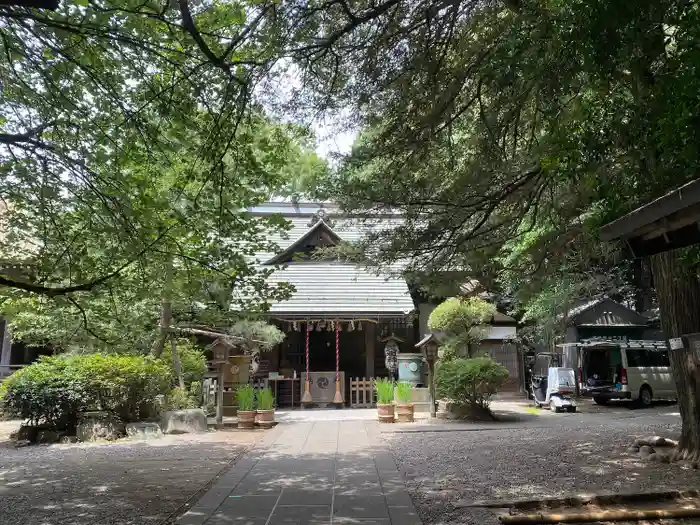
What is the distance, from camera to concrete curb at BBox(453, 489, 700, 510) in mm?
5211

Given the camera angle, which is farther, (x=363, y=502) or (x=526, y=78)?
(x=526, y=78)

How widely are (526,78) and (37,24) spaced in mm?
5004

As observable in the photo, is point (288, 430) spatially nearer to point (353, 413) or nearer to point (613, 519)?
point (353, 413)

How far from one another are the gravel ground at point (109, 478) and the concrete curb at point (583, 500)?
3102 millimetres

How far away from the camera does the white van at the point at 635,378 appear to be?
15.9m


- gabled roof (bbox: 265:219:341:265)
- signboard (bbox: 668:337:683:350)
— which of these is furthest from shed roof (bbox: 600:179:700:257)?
gabled roof (bbox: 265:219:341:265)

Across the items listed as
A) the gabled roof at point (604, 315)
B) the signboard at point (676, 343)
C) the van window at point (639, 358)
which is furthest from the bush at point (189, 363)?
the gabled roof at point (604, 315)

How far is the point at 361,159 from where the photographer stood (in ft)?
24.1

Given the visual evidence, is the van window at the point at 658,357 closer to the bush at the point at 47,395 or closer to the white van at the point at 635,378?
the white van at the point at 635,378

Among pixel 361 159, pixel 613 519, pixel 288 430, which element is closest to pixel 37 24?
pixel 361 159

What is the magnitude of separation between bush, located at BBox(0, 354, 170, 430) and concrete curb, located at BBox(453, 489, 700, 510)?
7.56 m

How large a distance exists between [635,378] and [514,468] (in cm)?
1089

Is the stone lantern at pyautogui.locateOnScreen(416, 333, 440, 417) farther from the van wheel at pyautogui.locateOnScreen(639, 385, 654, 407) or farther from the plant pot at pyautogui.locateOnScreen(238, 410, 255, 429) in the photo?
the van wheel at pyautogui.locateOnScreen(639, 385, 654, 407)

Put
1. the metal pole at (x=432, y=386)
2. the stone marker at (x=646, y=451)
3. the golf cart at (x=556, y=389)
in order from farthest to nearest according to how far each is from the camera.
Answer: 1. the golf cart at (x=556, y=389)
2. the metal pole at (x=432, y=386)
3. the stone marker at (x=646, y=451)
